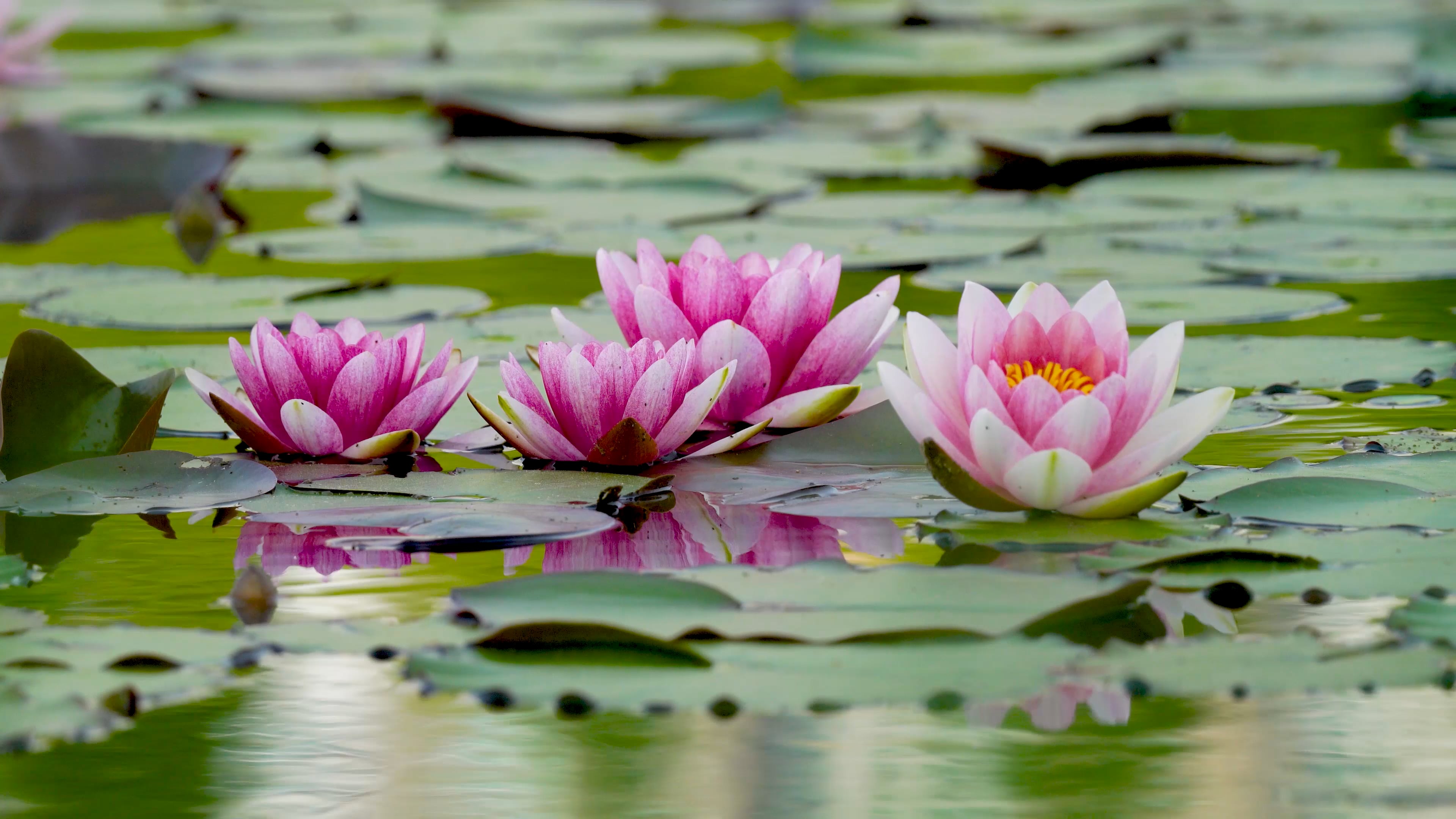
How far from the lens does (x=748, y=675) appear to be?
122 centimetres

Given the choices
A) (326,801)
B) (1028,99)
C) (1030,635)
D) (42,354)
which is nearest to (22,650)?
(326,801)

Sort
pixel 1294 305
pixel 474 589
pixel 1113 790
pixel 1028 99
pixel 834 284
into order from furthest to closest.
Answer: pixel 1028 99, pixel 1294 305, pixel 834 284, pixel 474 589, pixel 1113 790

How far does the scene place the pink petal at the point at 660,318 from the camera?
184 centimetres

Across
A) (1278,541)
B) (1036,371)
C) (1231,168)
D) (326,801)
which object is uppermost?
(1231,168)

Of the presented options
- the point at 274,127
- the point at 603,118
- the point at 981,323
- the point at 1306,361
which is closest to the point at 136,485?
the point at 981,323

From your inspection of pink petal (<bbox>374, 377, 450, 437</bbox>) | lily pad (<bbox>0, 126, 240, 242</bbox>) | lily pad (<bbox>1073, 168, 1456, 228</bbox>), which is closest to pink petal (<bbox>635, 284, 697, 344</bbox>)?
pink petal (<bbox>374, 377, 450, 437</bbox>)

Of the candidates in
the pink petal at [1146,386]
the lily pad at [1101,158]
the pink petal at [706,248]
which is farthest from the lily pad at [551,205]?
the pink petal at [1146,386]

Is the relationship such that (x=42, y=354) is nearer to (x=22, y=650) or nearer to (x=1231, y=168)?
(x=22, y=650)

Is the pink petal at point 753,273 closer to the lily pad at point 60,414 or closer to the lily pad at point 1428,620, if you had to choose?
the lily pad at point 60,414

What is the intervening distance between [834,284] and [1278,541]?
1.95 feet

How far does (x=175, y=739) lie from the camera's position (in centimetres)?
119

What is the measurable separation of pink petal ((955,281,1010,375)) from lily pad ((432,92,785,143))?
3.19 m

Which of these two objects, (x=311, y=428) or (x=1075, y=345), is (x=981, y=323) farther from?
(x=311, y=428)

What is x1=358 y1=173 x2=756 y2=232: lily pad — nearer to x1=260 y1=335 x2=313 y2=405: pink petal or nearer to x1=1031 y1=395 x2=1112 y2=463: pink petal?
x1=260 y1=335 x2=313 y2=405: pink petal
